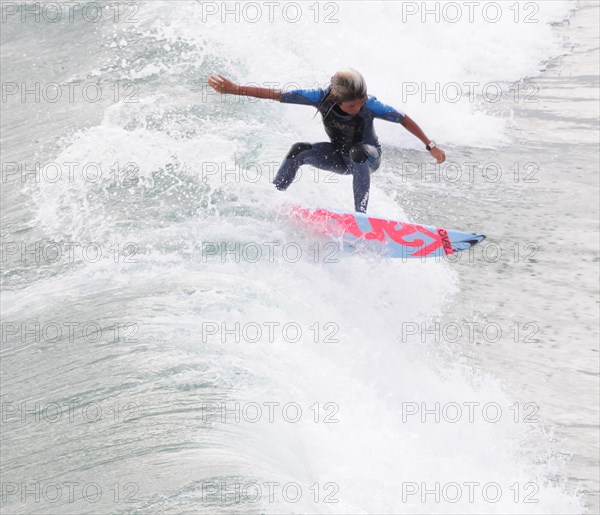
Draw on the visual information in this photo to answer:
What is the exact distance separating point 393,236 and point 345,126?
3.51 ft

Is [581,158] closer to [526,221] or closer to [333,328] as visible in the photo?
[526,221]

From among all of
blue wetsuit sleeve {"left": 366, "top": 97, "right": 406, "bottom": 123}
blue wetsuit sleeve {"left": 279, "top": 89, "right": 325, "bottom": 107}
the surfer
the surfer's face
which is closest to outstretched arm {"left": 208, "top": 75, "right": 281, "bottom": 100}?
the surfer

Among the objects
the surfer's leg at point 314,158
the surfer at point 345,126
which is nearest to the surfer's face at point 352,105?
the surfer at point 345,126

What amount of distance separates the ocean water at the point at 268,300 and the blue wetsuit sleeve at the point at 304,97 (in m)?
1.37

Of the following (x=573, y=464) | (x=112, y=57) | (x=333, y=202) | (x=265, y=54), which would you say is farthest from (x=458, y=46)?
(x=573, y=464)

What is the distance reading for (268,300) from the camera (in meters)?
6.47

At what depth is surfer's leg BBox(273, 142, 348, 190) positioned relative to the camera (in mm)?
6930

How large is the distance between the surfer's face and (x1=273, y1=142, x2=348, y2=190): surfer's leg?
0.53 meters

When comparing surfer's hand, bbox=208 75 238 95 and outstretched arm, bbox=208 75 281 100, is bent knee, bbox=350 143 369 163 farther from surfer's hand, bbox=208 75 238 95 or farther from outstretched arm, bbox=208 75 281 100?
surfer's hand, bbox=208 75 238 95

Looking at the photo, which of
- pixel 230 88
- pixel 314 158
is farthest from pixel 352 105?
pixel 230 88

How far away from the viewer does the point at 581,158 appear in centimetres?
1019

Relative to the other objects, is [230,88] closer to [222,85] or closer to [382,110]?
[222,85]

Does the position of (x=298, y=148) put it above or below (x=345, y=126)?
below

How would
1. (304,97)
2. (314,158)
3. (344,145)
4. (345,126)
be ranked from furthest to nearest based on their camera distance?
(314,158)
(344,145)
(345,126)
(304,97)
